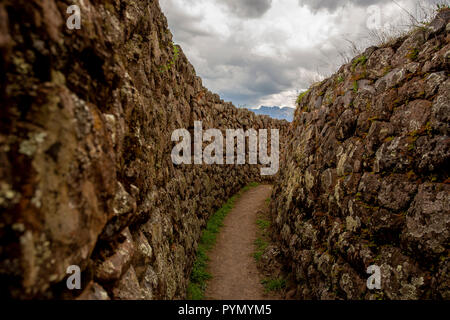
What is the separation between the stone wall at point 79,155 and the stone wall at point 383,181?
156 inches

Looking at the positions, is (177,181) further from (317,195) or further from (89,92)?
(89,92)

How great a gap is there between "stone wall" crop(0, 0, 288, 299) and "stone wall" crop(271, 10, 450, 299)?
13.0 feet

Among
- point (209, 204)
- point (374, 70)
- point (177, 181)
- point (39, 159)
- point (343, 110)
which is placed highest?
point (374, 70)

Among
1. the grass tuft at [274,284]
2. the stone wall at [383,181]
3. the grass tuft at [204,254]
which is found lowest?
the grass tuft at [274,284]

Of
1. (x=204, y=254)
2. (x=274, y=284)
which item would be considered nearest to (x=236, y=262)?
(x=204, y=254)

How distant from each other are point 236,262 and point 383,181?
6.01 meters

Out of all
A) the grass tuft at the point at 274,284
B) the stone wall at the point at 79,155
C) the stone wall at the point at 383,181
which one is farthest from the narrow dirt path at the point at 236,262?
the stone wall at the point at 79,155

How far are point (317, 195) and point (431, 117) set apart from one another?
3675mm

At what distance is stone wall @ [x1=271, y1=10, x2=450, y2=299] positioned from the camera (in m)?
3.98

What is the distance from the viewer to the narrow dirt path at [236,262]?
7.46 m

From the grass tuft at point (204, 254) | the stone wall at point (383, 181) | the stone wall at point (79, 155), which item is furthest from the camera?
the grass tuft at point (204, 254)

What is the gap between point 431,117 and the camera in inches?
170

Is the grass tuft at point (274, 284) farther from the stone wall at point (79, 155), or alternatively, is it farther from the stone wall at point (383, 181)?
the stone wall at point (79, 155)
